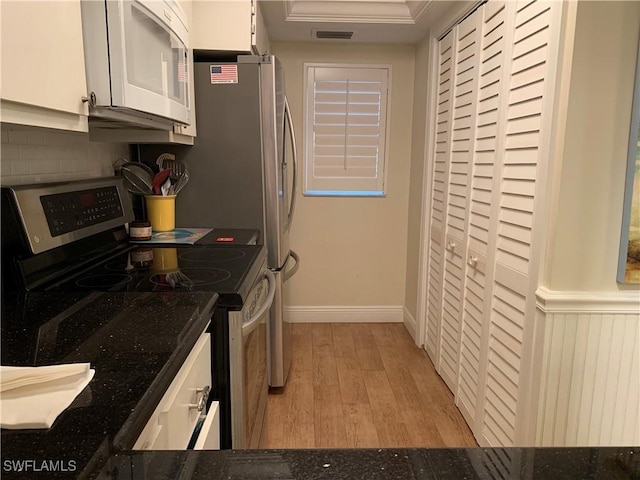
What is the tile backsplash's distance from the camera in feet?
4.42

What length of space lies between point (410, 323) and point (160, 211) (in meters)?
2.20

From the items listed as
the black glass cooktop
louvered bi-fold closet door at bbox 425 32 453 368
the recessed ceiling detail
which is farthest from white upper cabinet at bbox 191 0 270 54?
louvered bi-fold closet door at bbox 425 32 453 368

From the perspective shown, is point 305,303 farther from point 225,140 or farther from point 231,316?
point 231,316

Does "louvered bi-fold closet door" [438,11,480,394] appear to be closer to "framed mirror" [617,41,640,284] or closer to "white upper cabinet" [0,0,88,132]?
"framed mirror" [617,41,640,284]

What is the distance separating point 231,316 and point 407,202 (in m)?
2.62

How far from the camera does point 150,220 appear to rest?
→ 2102 millimetres

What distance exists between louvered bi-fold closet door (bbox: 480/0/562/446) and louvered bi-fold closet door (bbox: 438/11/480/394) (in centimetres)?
43

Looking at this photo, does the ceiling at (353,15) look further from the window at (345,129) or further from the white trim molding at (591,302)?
the white trim molding at (591,302)

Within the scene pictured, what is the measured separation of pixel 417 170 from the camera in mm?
3387

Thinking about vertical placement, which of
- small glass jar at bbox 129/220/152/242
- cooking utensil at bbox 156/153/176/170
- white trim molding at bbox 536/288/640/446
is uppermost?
cooking utensil at bbox 156/153/176/170

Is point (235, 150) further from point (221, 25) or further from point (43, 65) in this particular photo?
point (43, 65)

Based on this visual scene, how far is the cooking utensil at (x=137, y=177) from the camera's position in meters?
2.03

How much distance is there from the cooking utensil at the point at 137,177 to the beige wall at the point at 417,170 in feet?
6.20

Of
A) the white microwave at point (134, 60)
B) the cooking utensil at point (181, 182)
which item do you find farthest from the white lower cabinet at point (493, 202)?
the cooking utensil at point (181, 182)
